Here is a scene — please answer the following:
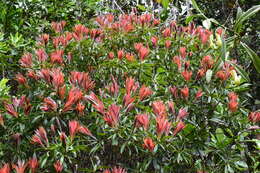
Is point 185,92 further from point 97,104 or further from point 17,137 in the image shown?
point 17,137

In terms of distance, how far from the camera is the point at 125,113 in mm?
2098

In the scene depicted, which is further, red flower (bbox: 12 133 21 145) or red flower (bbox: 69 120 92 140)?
red flower (bbox: 12 133 21 145)

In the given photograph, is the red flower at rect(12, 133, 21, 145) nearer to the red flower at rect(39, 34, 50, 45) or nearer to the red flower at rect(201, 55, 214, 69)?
the red flower at rect(39, 34, 50, 45)

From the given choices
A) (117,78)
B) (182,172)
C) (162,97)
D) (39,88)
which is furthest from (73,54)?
(182,172)

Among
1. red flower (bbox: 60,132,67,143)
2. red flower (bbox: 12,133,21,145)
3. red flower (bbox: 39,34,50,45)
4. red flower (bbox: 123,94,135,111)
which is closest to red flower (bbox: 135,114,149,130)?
red flower (bbox: 123,94,135,111)

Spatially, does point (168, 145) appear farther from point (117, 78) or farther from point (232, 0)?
point (232, 0)

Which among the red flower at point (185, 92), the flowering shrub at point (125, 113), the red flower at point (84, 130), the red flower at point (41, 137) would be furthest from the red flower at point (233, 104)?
the red flower at point (41, 137)

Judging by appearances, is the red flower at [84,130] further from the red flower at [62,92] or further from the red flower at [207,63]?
the red flower at [207,63]

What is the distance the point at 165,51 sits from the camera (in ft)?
10.1

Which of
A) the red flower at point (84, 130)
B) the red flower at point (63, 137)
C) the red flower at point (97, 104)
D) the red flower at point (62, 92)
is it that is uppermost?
the red flower at point (62, 92)

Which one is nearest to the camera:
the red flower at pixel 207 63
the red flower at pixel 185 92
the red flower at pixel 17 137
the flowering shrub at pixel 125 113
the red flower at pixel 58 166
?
the red flower at pixel 58 166

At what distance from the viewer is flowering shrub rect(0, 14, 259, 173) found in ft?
6.56

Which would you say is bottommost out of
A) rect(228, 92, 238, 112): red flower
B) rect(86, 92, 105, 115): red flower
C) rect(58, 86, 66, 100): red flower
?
rect(228, 92, 238, 112): red flower

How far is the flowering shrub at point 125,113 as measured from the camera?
6.56 ft
